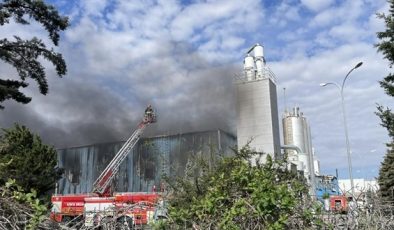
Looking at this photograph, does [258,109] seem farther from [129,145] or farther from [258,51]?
[129,145]

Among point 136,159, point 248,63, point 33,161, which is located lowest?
point 33,161

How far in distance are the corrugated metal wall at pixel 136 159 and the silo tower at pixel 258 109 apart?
21.4 ft

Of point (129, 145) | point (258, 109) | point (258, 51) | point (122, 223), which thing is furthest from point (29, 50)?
point (129, 145)

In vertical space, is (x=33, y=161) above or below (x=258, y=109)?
below

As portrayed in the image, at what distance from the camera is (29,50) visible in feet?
60.3

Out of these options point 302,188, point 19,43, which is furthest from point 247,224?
point 19,43

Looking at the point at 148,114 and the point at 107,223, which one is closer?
the point at 107,223

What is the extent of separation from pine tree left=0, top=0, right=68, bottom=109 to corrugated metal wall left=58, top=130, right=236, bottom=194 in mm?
34598

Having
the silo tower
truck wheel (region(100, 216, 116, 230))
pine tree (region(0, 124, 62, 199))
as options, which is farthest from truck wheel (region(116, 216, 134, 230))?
the silo tower

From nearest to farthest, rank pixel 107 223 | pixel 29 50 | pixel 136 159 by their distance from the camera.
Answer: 1. pixel 107 223
2. pixel 29 50
3. pixel 136 159

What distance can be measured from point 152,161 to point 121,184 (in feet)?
18.9

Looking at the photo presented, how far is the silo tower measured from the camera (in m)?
46.2

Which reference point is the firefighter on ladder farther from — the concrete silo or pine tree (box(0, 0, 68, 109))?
pine tree (box(0, 0, 68, 109))

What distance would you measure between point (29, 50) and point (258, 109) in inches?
1272
